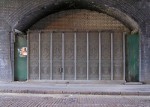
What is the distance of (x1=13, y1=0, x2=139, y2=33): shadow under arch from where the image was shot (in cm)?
1908

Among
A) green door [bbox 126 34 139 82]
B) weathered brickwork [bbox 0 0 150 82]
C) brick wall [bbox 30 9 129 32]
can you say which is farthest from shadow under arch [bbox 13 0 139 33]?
green door [bbox 126 34 139 82]

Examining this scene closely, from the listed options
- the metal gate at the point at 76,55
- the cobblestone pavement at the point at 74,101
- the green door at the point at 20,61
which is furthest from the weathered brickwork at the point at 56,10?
the cobblestone pavement at the point at 74,101

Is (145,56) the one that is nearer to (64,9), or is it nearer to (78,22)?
(78,22)

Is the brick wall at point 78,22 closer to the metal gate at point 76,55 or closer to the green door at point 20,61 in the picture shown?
the metal gate at point 76,55

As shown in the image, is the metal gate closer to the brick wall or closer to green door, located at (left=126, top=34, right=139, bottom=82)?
green door, located at (left=126, top=34, right=139, bottom=82)

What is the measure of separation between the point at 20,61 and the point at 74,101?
304 inches

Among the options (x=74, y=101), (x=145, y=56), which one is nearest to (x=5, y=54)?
(x=145, y=56)

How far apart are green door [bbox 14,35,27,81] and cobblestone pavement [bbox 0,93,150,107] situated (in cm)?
483

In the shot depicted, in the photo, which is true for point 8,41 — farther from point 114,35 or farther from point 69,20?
point 114,35

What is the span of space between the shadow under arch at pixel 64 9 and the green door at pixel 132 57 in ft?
1.64

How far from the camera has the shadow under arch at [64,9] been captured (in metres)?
19.1

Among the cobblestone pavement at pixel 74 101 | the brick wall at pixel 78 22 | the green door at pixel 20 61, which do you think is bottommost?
the cobblestone pavement at pixel 74 101

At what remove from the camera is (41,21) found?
2058 centimetres

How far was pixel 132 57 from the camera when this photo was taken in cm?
1991
